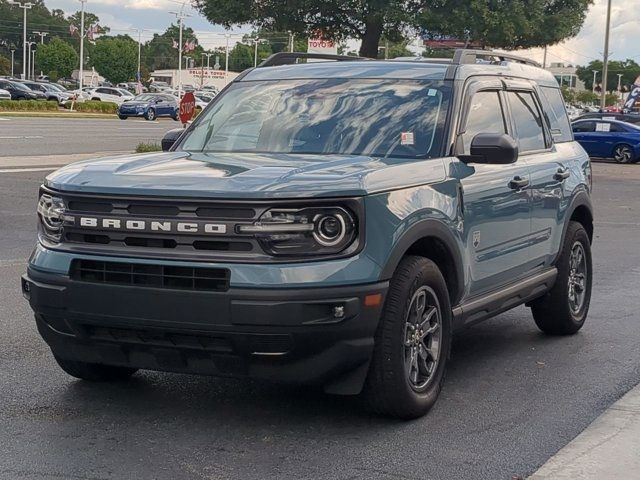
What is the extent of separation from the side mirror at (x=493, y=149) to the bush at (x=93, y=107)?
55.5m

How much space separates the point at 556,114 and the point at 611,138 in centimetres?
2632

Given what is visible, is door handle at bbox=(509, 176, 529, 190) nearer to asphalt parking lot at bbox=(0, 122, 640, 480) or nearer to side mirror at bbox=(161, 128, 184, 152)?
asphalt parking lot at bbox=(0, 122, 640, 480)

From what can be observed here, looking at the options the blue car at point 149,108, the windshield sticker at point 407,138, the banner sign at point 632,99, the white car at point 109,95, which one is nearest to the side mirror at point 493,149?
the windshield sticker at point 407,138

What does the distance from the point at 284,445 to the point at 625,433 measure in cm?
173

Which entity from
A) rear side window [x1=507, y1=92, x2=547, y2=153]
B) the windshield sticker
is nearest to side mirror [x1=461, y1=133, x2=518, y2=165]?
the windshield sticker

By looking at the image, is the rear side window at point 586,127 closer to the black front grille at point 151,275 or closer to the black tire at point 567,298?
the black tire at point 567,298

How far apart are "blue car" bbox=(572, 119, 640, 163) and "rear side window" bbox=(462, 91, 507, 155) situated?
88.4 feet

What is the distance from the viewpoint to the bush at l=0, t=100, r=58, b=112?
51750 mm

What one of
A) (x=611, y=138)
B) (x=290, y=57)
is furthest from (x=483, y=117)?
(x=611, y=138)

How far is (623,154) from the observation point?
3338 centimetres

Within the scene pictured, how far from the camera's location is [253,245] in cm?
494

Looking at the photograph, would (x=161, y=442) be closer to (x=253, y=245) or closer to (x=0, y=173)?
(x=253, y=245)

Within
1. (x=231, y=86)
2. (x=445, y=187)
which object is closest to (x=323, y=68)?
(x=231, y=86)

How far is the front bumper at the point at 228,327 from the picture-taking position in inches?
192
